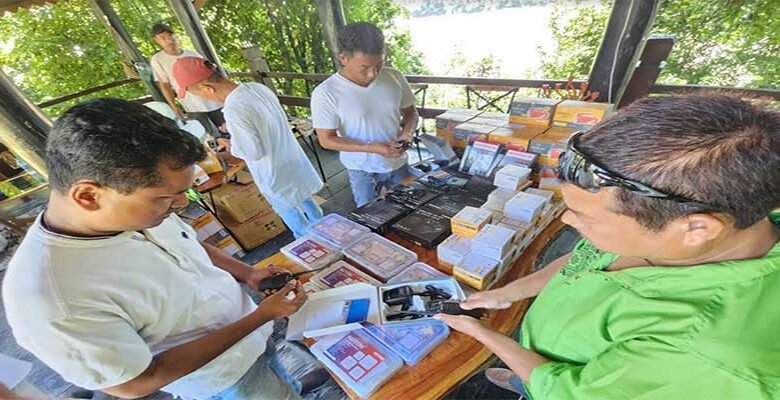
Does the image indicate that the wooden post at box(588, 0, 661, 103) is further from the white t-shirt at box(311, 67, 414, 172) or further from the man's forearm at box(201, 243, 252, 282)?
the man's forearm at box(201, 243, 252, 282)

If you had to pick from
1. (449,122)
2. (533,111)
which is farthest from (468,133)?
(533,111)

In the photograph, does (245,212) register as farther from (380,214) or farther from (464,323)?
(464,323)

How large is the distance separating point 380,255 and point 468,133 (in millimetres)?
1026

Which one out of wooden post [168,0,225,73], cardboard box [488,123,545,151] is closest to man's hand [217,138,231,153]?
wooden post [168,0,225,73]

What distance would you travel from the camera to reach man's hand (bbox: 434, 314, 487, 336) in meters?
0.97

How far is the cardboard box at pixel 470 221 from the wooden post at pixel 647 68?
182 centimetres

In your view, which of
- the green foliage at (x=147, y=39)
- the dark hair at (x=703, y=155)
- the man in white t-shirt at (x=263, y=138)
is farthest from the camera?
the green foliage at (x=147, y=39)

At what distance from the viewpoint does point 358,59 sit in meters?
1.78

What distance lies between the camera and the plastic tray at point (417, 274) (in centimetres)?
123

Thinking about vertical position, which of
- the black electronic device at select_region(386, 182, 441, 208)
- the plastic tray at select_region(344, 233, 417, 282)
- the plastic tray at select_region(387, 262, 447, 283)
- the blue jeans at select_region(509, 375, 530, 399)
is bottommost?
the blue jeans at select_region(509, 375, 530, 399)

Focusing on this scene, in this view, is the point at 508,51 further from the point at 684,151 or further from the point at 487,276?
the point at 684,151

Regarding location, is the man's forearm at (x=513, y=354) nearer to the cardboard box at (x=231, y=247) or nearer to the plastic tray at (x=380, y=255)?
the plastic tray at (x=380, y=255)

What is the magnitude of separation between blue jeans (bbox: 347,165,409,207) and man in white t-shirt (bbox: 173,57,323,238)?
0.96ft

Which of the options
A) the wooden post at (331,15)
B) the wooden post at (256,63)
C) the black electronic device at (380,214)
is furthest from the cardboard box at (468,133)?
the wooden post at (256,63)
